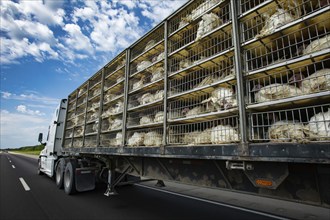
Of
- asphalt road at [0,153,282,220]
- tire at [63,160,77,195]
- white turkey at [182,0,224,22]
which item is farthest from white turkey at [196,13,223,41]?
tire at [63,160,77,195]

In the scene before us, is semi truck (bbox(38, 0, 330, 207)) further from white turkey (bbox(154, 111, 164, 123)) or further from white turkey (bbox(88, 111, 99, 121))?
white turkey (bbox(88, 111, 99, 121))

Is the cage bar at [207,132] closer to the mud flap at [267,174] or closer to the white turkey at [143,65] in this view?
the mud flap at [267,174]

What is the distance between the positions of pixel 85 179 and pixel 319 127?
6.77 meters

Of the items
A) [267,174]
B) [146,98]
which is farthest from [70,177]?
[267,174]

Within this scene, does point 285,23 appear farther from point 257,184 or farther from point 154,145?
point 154,145

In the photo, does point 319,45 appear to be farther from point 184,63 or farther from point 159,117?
point 159,117

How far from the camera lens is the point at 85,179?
23.1ft

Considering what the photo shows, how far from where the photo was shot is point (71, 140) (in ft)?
27.2

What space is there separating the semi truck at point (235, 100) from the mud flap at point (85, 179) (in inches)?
82.2

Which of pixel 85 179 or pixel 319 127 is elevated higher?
pixel 319 127

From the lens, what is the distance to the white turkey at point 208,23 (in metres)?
3.26

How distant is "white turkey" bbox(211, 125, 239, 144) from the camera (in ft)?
8.78

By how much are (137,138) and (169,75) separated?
146cm

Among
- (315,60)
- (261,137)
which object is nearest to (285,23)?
(315,60)
